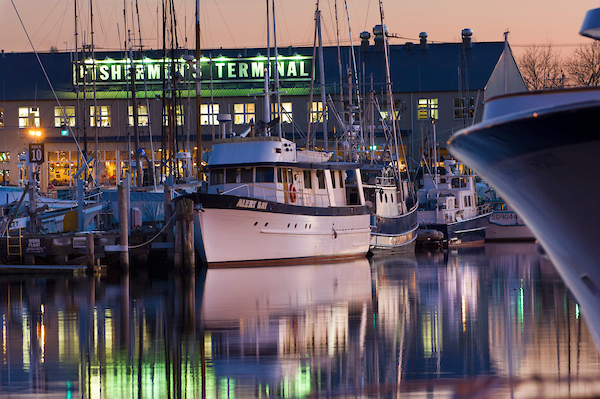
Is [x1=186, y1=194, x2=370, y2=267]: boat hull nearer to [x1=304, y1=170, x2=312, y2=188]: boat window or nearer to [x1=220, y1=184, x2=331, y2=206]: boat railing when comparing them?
[x1=220, y1=184, x2=331, y2=206]: boat railing

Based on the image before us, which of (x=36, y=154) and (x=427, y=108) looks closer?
(x=36, y=154)

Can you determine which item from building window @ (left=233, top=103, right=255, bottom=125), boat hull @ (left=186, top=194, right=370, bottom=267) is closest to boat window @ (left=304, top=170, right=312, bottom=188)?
boat hull @ (left=186, top=194, right=370, bottom=267)

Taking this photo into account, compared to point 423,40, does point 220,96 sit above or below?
below

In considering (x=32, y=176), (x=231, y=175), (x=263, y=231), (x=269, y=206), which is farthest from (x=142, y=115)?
(x=269, y=206)

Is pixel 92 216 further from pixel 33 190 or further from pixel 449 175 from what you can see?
pixel 449 175

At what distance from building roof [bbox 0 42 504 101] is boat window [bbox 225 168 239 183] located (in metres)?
30.6

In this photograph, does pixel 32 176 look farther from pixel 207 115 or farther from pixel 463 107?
pixel 463 107

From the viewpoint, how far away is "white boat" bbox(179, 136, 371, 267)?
92.2 ft

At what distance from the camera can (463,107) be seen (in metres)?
59.8

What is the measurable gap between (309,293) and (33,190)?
1122 cm

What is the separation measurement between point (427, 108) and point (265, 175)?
3334cm

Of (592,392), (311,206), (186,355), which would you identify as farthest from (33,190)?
(592,392)

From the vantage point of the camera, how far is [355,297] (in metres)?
20.7

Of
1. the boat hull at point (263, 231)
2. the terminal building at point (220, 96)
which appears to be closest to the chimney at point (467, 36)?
the terminal building at point (220, 96)
